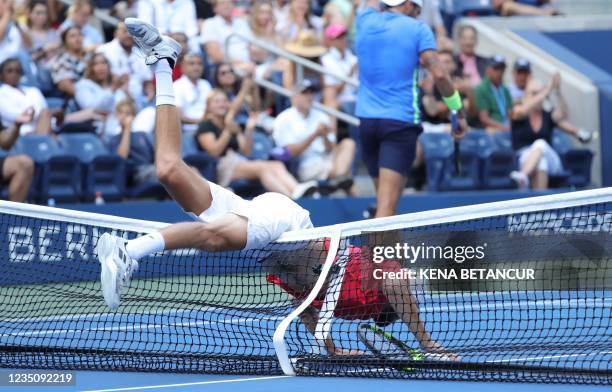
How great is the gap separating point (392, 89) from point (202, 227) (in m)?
2.80

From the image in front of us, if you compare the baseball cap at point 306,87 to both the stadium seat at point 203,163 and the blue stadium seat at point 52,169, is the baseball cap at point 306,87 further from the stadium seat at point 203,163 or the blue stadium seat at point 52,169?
the blue stadium seat at point 52,169

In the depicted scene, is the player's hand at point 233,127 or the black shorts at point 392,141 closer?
the black shorts at point 392,141

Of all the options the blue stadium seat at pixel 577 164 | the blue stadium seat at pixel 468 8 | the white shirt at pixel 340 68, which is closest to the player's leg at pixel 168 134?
the white shirt at pixel 340 68

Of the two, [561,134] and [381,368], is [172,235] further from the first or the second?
[561,134]

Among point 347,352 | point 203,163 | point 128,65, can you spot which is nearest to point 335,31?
point 128,65

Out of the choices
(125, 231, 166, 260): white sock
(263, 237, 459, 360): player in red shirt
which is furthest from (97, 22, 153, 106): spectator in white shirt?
(125, 231, 166, 260): white sock

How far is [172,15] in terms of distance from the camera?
13.2m

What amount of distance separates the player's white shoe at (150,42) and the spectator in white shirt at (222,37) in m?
6.49

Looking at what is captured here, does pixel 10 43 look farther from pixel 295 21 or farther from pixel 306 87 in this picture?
pixel 295 21

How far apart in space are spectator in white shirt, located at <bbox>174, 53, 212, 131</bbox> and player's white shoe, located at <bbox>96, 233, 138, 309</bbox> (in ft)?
21.1

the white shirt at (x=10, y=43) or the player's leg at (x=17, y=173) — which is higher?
the white shirt at (x=10, y=43)

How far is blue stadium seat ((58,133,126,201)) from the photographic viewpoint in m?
10.6

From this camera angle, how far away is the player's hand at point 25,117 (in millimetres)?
10462

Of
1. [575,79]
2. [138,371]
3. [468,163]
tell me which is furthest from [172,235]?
[575,79]
